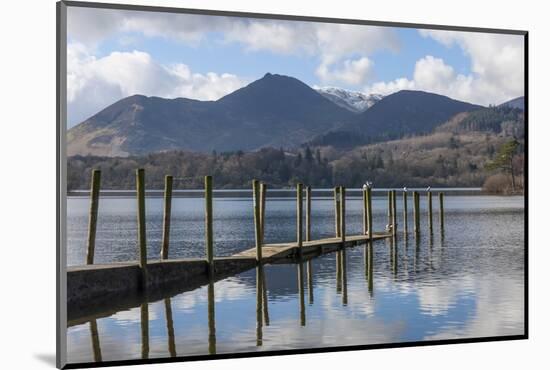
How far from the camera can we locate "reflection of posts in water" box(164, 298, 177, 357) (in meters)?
11.5

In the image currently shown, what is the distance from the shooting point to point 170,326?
13203 millimetres

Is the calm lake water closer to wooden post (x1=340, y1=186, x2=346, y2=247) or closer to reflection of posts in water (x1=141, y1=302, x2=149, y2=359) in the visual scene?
reflection of posts in water (x1=141, y1=302, x2=149, y2=359)

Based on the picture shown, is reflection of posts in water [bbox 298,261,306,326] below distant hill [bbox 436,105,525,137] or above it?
below

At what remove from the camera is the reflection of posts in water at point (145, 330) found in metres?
11.2

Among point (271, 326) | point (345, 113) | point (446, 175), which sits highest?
point (345, 113)

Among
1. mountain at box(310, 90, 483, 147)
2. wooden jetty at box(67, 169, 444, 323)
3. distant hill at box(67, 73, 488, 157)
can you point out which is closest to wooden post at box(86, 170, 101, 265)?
wooden jetty at box(67, 169, 444, 323)

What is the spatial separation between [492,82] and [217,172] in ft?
42.0

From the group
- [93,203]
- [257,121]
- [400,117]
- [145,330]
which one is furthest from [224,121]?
[145,330]

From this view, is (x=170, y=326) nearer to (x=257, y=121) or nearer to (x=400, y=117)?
(x=400, y=117)

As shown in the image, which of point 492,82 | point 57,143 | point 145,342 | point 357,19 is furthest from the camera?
point 492,82

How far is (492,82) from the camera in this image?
48.4ft

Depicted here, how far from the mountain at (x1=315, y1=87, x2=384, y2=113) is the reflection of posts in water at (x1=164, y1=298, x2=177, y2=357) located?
4.91 metres

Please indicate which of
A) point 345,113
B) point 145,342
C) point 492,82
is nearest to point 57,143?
point 145,342

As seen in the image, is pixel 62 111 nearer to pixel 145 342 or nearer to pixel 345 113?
pixel 145 342
